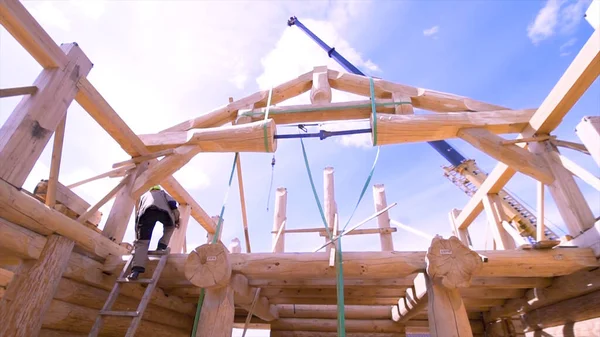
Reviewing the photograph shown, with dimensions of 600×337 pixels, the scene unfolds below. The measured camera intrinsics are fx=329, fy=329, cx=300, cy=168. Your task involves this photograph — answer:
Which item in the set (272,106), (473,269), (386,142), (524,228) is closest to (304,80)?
(272,106)

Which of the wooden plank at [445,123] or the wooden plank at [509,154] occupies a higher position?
the wooden plank at [445,123]

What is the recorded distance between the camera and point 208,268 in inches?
128

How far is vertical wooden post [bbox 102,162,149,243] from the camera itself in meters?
4.35

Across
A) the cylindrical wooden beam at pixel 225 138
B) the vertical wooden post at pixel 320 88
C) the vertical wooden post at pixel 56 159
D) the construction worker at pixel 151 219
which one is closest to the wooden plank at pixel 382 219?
the vertical wooden post at pixel 320 88

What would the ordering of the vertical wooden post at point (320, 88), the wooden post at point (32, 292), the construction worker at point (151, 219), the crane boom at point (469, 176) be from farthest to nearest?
1. the crane boom at point (469, 176)
2. the vertical wooden post at point (320, 88)
3. the construction worker at point (151, 219)
4. the wooden post at point (32, 292)

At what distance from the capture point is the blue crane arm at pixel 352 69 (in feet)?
53.9

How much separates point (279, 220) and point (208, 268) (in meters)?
5.54

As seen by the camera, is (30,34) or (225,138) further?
(225,138)

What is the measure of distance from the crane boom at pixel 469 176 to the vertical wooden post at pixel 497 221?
604cm

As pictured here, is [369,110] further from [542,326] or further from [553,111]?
[542,326]

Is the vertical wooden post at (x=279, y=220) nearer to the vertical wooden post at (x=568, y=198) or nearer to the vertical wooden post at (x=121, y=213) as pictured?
the vertical wooden post at (x=121, y=213)

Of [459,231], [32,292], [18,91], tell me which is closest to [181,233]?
[32,292]

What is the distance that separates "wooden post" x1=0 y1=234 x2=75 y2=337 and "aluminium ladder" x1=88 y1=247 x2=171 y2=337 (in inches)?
18.6

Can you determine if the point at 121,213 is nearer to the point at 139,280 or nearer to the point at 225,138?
the point at 139,280
